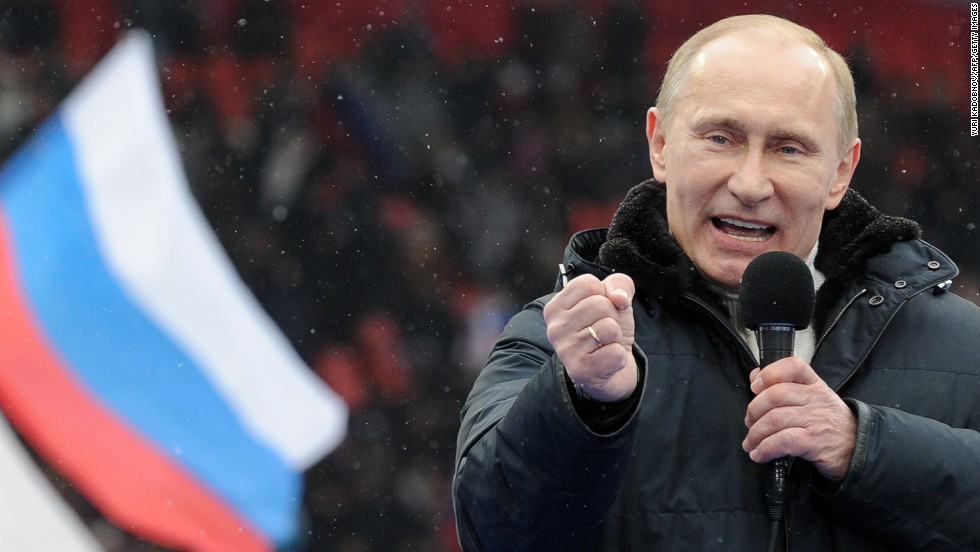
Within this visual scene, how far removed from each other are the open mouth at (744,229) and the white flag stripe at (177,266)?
1.63 meters

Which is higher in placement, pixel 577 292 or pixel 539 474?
pixel 577 292

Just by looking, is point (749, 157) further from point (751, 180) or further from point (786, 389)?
point (786, 389)

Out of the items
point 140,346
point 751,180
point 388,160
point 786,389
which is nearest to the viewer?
point 786,389

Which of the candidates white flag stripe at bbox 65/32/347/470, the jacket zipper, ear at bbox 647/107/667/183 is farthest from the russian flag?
the jacket zipper

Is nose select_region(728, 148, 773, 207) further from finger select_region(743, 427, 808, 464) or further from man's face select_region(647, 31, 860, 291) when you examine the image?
finger select_region(743, 427, 808, 464)

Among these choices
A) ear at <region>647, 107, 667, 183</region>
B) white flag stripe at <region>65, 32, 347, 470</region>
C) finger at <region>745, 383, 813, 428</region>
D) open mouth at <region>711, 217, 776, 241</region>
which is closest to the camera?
finger at <region>745, 383, 813, 428</region>

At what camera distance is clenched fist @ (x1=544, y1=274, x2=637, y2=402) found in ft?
3.62

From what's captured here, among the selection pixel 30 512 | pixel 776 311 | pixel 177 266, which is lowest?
pixel 30 512

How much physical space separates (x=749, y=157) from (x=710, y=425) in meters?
0.38

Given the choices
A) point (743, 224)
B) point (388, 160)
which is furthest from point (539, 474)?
point (388, 160)

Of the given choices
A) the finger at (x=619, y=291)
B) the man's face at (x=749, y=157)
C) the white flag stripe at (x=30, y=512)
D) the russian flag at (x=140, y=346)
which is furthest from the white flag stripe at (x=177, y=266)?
the finger at (x=619, y=291)

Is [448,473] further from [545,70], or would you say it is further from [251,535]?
[545,70]

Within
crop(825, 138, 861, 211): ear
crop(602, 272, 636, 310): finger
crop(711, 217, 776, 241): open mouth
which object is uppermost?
crop(602, 272, 636, 310): finger

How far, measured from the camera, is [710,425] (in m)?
1.41
